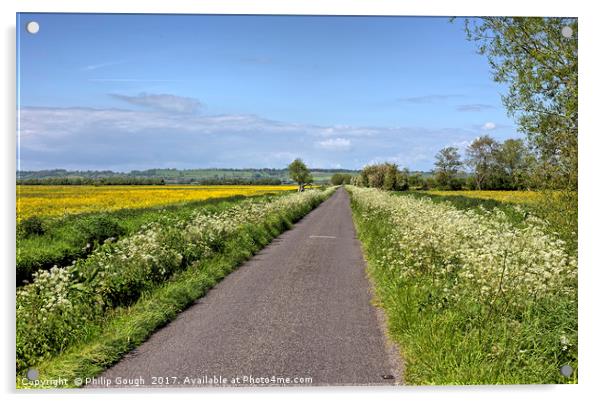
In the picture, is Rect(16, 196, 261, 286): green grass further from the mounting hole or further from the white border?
the mounting hole

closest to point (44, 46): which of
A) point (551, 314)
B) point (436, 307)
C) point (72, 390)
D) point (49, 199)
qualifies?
Answer: point (49, 199)

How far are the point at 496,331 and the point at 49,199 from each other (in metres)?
6.64

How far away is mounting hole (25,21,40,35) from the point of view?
294 inches

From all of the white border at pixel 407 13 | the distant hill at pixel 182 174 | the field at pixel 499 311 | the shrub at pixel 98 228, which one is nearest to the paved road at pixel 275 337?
the white border at pixel 407 13

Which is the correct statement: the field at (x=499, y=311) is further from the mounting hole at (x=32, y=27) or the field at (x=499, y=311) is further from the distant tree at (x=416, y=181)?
the mounting hole at (x=32, y=27)

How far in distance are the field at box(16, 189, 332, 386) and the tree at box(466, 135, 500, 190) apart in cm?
553

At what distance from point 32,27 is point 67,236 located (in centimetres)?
577

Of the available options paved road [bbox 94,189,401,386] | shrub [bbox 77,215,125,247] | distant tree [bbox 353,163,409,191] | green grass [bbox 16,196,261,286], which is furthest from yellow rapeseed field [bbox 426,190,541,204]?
shrub [bbox 77,215,125,247]

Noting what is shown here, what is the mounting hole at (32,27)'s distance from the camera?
7473mm

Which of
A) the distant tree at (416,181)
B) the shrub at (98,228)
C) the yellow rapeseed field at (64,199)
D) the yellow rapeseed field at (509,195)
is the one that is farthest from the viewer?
the shrub at (98,228)

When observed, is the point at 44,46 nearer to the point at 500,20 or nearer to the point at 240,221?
the point at 500,20

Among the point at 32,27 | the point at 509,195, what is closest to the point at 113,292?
the point at 32,27

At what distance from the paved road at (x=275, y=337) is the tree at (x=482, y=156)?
2941mm

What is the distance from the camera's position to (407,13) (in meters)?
7.88
